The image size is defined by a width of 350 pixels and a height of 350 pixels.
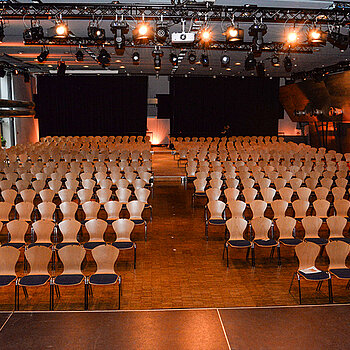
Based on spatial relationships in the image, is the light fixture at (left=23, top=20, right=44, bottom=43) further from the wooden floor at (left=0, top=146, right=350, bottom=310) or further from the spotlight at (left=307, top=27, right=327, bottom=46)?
the spotlight at (left=307, top=27, right=327, bottom=46)

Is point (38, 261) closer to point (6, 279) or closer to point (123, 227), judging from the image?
point (6, 279)

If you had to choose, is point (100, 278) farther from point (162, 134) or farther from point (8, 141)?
point (162, 134)

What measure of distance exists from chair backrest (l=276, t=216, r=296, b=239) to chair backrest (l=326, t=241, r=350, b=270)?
1.30m

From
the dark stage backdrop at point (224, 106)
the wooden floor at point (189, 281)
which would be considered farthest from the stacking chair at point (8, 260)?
the dark stage backdrop at point (224, 106)

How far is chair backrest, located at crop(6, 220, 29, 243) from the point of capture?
7.16 meters

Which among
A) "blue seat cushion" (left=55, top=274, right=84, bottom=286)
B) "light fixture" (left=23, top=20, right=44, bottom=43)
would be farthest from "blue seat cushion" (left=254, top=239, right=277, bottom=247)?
"light fixture" (left=23, top=20, right=44, bottom=43)

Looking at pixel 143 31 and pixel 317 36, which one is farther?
pixel 143 31

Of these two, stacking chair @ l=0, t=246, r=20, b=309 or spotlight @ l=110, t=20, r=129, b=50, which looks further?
spotlight @ l=110, t=20, r=129, b=50

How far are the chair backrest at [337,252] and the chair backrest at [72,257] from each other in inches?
150

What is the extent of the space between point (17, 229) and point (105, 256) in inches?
78.5

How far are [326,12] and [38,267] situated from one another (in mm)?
8970

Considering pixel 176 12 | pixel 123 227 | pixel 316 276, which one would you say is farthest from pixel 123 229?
pixel 176 12

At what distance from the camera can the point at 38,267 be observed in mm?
6199

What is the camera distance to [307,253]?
21.1 ft
